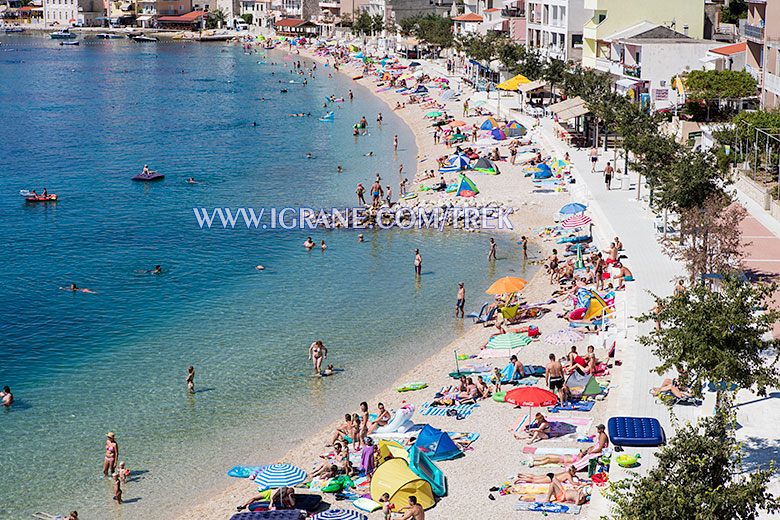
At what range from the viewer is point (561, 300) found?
3011 centimetres

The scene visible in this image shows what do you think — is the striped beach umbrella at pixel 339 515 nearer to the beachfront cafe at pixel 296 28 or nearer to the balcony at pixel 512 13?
the balcony at pixel 512 13

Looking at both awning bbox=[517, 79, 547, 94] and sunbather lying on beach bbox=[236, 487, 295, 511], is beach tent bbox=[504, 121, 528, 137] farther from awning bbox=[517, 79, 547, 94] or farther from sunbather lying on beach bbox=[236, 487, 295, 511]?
sunbather lying on beach bbox=[236, 487, 295, 511]

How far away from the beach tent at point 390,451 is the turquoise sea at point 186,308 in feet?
10.6

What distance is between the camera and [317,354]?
26.0 meters

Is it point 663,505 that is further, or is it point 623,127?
point 623,127

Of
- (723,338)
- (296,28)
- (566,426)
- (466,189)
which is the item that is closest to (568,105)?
(466,189)

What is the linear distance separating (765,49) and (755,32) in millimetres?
2223

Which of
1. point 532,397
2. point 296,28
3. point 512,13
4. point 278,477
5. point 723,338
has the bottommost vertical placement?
point 278,477

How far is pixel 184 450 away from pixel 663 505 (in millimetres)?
13883

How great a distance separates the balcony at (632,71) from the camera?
56.9 metres

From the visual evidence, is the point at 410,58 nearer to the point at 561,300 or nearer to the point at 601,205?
the point at 601,205

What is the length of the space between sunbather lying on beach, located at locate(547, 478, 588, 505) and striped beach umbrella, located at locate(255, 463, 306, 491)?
511 cm

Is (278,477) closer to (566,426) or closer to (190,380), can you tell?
(566,426)

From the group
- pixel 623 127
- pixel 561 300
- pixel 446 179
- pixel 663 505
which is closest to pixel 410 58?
pixel 446 179
